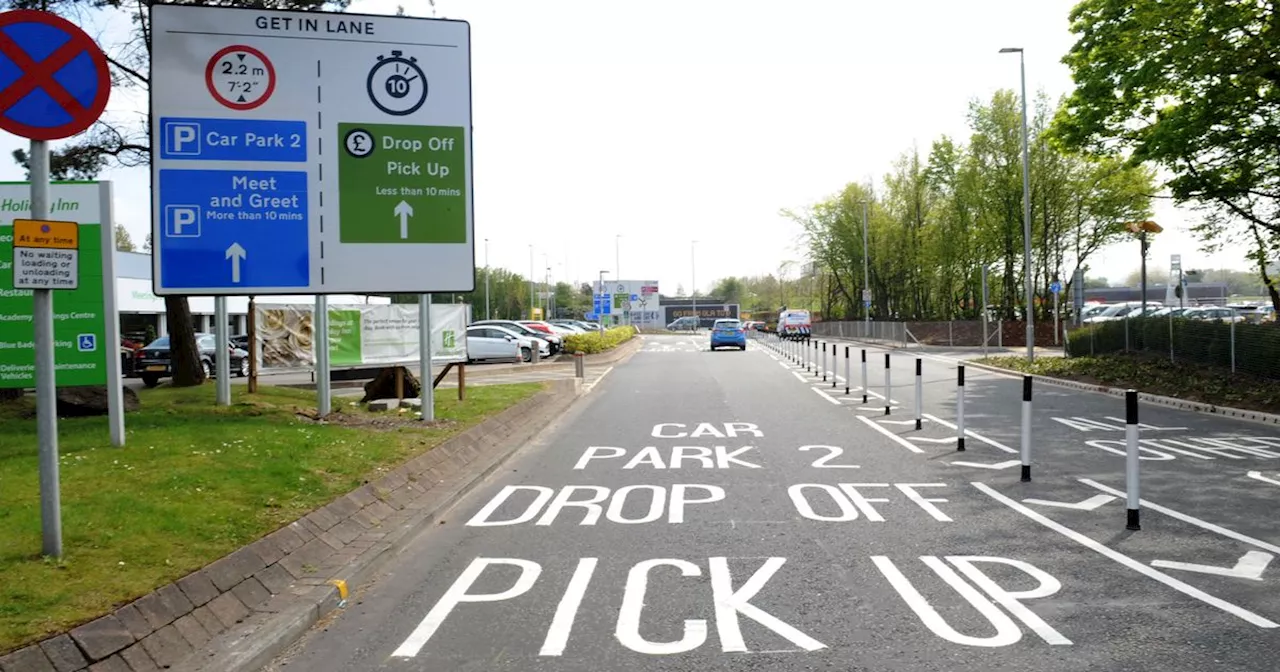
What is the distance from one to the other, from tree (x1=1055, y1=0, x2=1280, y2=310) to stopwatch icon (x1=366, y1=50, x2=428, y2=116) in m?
14.3

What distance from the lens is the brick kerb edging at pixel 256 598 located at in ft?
14.6

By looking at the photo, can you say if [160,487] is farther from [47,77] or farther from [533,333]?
[533,333]

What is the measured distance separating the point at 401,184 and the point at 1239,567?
10369 millimetres

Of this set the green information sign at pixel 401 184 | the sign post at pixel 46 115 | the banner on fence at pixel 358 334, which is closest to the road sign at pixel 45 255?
the sign post at pixel 46 115

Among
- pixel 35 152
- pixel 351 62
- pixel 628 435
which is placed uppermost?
pixel 351 62

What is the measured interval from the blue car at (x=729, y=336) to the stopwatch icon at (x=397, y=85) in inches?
1404

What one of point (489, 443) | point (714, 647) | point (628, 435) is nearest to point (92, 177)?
point (489, 443)

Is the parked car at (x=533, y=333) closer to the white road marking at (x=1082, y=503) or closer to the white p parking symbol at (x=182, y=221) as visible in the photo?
the white p parking symbol at (x=182, y=221)

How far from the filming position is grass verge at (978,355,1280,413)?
57.0 feet

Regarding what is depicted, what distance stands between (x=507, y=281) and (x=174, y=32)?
9954 centimetres

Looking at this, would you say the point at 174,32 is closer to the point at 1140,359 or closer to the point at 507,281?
the point at 1140,359

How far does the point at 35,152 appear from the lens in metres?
5.53

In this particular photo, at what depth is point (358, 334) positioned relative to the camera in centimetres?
2373

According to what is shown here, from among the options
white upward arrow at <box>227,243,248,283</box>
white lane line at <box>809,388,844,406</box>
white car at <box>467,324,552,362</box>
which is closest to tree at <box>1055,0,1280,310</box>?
white lane line at <box>809,388,844,406</box>
